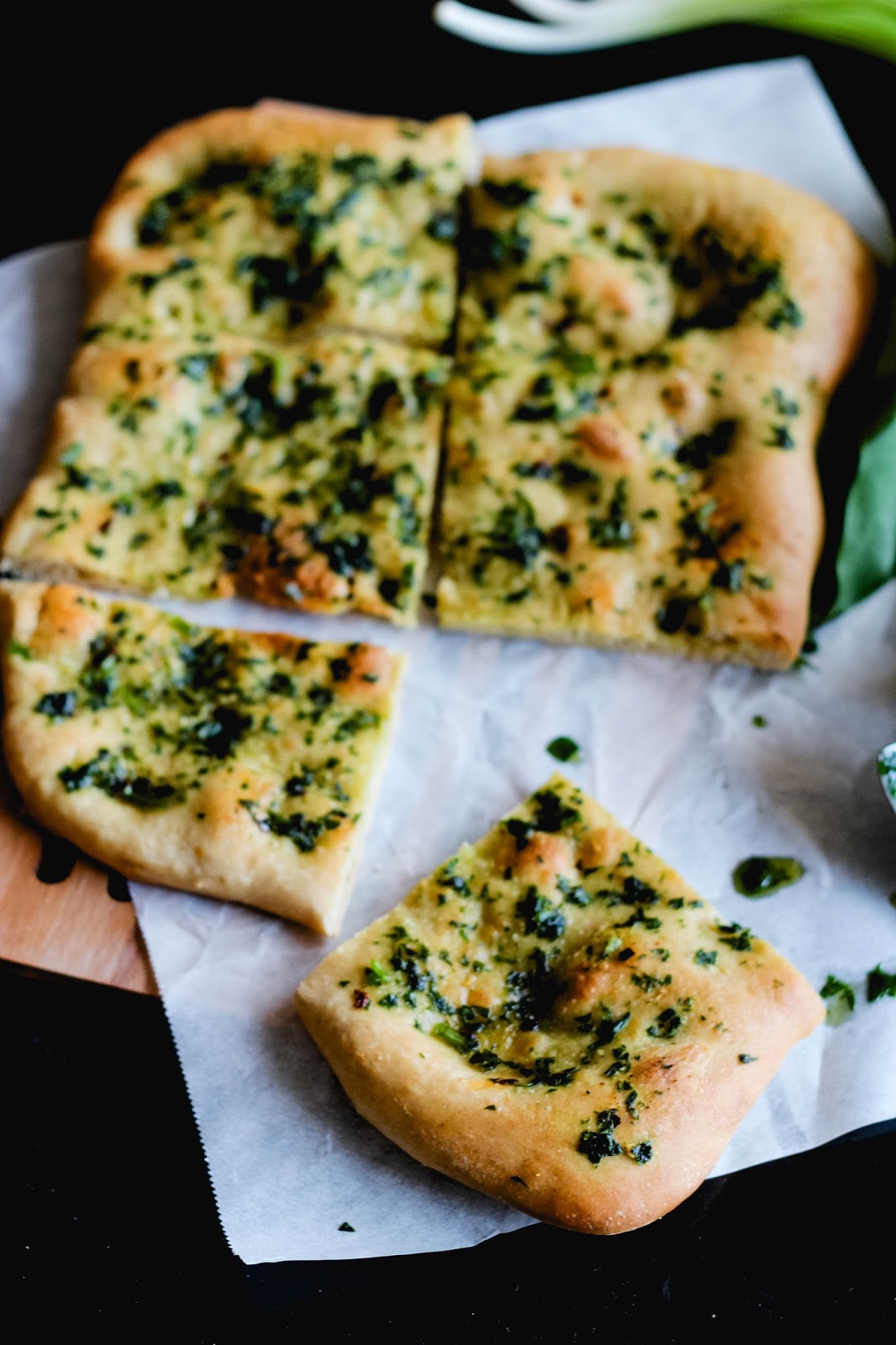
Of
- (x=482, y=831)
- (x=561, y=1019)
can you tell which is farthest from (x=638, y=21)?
(x=561, y=1019)

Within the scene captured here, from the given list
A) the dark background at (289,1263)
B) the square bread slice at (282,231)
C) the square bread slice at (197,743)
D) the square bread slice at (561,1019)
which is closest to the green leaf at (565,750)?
the square bread slice at (561,1019)

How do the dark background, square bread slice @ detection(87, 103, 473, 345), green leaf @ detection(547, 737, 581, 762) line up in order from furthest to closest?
square bread slice @ detection(87, 103, 473, 345), green leaf @ detection(547, 737, 581, 762), the dark background

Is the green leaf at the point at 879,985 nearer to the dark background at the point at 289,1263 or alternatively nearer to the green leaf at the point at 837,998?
the green leaf at the point at 837,998

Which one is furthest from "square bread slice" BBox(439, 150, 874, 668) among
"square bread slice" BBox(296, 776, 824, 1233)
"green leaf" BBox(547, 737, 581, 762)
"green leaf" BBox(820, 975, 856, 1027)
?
"green leaf" BBox(820, 975, 856, 1027)

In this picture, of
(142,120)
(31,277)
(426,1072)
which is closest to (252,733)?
(426,1072)

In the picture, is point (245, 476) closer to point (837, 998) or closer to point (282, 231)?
point (282, 231)

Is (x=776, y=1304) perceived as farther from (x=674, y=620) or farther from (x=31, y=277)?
(x=31, y=277)

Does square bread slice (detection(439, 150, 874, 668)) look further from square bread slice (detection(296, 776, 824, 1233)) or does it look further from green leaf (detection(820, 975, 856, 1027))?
green leaf (detection(820, 975, 856, 1027))
